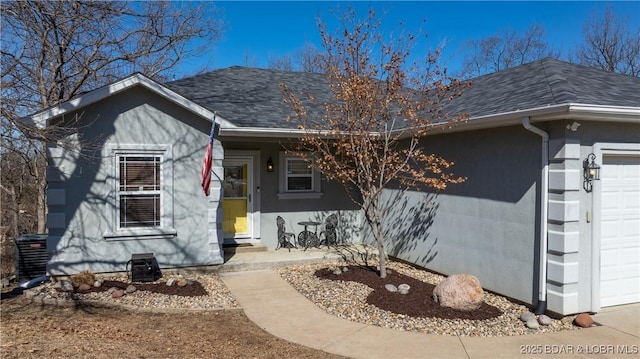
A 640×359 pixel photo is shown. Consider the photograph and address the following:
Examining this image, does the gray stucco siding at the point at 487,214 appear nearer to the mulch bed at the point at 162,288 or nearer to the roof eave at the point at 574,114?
the roof eave at the point at 574,114

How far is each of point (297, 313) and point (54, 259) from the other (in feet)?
14.5

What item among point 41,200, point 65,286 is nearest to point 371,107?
point 65,286

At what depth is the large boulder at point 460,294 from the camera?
6180 millimetres

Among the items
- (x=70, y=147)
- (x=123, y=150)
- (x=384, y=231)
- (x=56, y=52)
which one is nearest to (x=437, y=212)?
(x=384, y=231)

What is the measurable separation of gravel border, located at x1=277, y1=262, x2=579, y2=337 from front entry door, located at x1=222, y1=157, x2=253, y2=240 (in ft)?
8.42

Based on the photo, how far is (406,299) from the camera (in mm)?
6699

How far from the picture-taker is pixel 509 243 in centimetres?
685

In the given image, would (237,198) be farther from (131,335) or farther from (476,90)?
(476,90)

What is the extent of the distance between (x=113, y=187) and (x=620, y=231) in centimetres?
811

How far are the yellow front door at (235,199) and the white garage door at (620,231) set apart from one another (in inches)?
279

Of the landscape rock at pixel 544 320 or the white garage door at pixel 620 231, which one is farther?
the white garage door at pixel 620 231

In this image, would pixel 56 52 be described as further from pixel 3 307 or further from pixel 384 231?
pixel 384 231

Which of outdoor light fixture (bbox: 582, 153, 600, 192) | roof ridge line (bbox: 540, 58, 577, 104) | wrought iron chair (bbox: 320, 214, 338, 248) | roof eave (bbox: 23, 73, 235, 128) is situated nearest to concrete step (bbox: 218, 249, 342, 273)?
wrought iron chair (bbox: 320, 214, 338, 248)

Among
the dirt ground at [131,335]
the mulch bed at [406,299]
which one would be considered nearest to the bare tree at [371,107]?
the mulch bed at [406,299]
